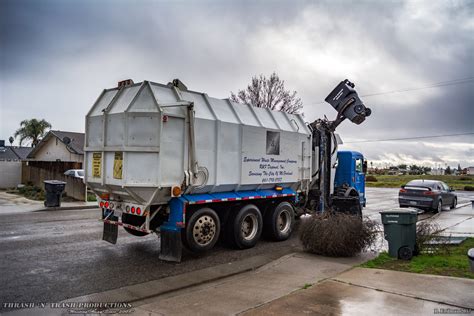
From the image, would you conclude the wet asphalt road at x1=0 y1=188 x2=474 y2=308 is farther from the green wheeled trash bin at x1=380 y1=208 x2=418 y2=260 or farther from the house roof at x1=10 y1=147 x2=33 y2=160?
the house roof at x1=10 y1=147 x2=33 y2=160

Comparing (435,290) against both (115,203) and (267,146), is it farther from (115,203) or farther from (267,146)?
(115,203)

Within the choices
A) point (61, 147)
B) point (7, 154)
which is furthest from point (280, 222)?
point (7, 154)

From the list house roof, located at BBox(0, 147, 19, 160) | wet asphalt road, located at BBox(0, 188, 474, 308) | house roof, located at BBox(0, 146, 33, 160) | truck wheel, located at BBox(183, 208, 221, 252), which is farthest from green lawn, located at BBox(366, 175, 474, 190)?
truck wheel, located at BBox(183, 208, 221, 252)

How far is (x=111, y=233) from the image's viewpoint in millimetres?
9086

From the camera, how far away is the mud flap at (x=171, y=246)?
7.91 meters

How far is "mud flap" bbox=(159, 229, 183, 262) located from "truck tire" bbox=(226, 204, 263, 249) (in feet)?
5.44

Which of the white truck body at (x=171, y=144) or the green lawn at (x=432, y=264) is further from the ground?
the white truck body at (x=171, y=144)

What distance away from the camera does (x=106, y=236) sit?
9.15m

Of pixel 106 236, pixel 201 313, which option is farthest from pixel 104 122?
pixel 201 313

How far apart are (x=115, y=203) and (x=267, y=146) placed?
389cm

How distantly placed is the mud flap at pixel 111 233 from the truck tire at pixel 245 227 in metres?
2.53

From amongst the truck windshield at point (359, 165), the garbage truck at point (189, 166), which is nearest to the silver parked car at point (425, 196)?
the truck windshield at point (359, 165)

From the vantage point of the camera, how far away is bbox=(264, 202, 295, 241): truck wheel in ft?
33.9

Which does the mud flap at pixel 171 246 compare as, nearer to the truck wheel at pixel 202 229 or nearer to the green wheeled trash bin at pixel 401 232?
the truck wheel at pixel 202 229
